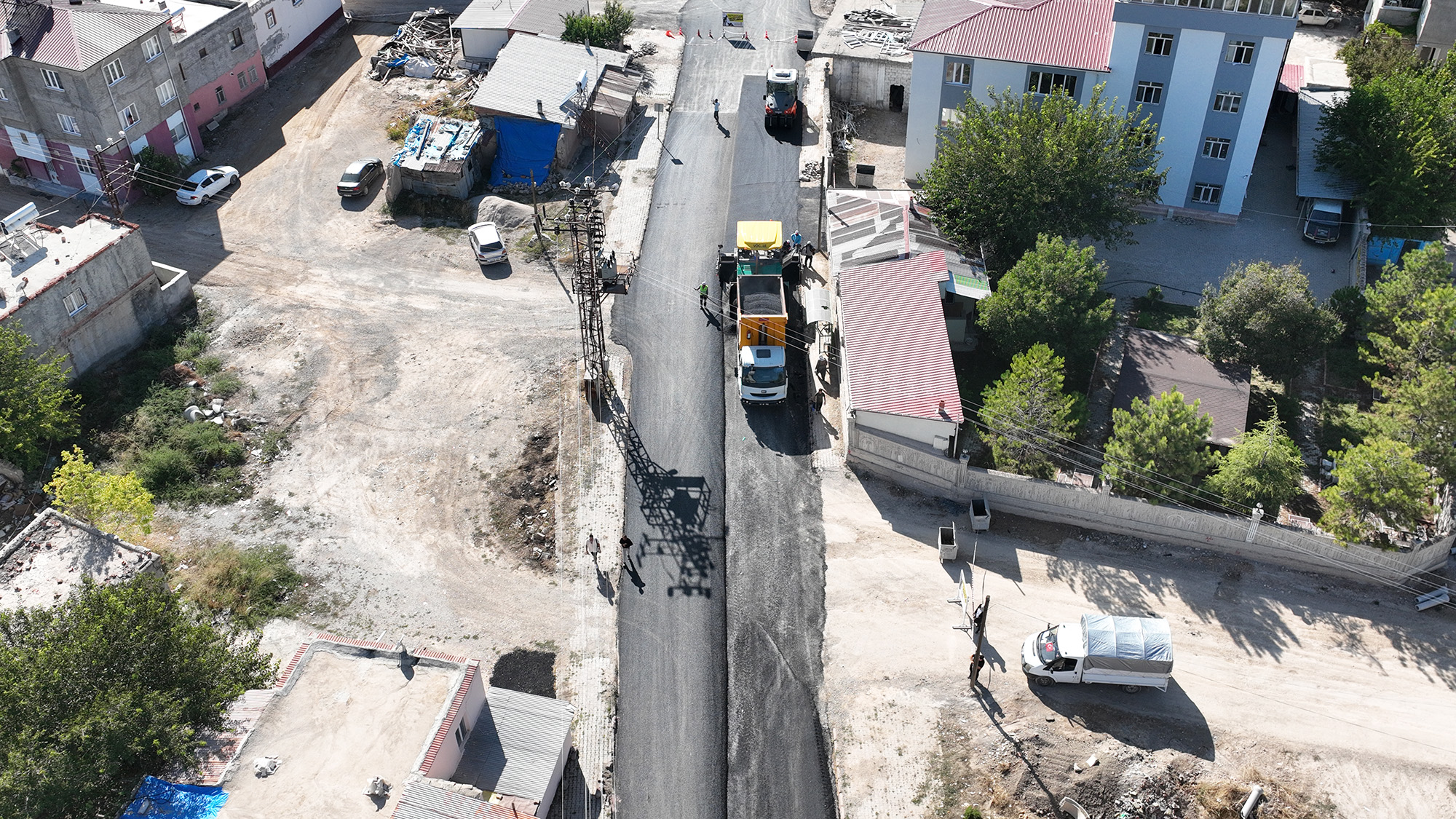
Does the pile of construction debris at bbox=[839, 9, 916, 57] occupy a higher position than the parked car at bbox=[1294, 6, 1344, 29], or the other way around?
the pile of construction debris at bbox=[839, 9, 916, 57]

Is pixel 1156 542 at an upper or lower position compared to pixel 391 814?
lower

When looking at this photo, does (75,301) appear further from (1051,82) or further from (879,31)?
(879,31)

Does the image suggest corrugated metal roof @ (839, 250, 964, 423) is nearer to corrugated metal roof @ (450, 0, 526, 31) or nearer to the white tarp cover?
the white tarp cover

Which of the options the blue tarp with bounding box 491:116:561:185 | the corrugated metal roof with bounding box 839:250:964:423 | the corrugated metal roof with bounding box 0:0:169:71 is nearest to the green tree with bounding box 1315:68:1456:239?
the corrugated metal roof with bounding box 839:250:964:423

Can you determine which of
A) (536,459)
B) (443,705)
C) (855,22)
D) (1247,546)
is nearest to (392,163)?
(536,459)

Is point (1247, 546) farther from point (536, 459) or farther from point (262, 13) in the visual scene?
point (262, 13)

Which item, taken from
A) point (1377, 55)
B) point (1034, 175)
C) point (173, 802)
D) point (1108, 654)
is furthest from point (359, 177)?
point (1377, 55)
